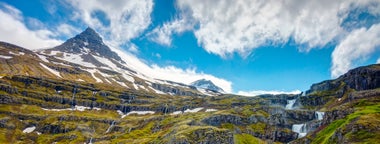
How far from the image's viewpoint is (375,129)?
328ft

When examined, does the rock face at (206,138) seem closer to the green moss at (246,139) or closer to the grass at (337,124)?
the green moss at (246,139)

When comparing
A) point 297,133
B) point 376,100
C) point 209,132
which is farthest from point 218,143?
point 376,100

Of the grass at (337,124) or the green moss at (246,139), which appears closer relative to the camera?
the grass at (337,124)

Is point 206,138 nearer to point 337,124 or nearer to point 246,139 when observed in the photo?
point 246,139

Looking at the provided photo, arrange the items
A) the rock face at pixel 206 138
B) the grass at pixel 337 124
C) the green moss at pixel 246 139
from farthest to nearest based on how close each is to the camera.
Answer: the green moss at pixel 246 139
the rock face at pixel 206 138
the grass at pixel 337 124

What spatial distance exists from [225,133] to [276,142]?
53.5m

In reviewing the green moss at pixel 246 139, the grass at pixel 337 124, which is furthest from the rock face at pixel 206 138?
Answer: the grass at pixel 337 124

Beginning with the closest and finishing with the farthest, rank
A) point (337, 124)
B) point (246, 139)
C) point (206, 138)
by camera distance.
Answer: point (337, 124) < point (206, 138) < point (246, 139)

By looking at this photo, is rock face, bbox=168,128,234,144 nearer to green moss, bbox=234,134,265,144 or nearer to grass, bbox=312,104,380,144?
green moss, bbox=234,134,265,144

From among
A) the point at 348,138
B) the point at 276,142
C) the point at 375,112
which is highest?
the point at 375,112

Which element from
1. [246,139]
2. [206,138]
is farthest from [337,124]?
[246,139]

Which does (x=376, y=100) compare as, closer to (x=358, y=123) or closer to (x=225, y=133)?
(x=358, y=123)

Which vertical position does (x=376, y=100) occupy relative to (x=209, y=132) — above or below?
above

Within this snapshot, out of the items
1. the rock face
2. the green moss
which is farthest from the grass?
the green moss
